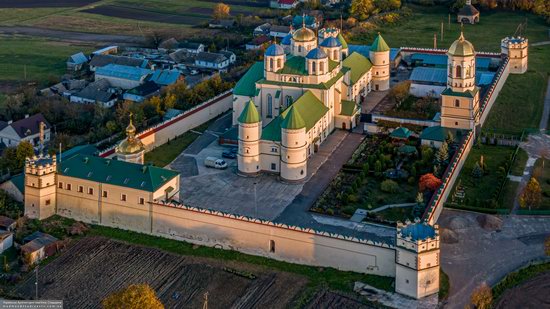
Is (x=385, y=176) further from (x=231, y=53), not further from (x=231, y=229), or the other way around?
(x=231, y=53)

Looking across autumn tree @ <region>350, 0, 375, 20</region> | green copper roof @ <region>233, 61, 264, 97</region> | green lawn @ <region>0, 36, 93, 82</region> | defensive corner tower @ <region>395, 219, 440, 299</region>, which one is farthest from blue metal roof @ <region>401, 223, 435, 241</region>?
autumn tree @ <region>350, 0, 375, 20</region>

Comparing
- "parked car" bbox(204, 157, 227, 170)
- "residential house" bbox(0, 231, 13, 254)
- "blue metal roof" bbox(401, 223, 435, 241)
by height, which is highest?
"blue metal roof" bbox(401, 223, 435, 241)

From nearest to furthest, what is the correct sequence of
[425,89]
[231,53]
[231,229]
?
[231,229]
[425,89]
[231,53]

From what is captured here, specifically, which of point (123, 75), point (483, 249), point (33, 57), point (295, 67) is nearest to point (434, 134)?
point (295, 67)

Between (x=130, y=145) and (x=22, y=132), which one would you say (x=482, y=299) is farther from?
(x=22, y=132)

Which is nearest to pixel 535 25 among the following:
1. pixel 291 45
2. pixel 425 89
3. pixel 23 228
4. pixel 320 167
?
pixel 425 89

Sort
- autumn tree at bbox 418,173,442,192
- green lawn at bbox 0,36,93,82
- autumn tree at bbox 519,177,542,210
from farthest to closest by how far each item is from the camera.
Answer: green lawn at bbox 0,36,93,82, autumn tree at bbox 418,173,442,192, autumn tree at bbox 519,177,542,210

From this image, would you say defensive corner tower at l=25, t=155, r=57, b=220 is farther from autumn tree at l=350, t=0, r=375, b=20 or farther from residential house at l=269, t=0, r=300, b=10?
residential house at l=269, t=0, r=300, b=10
